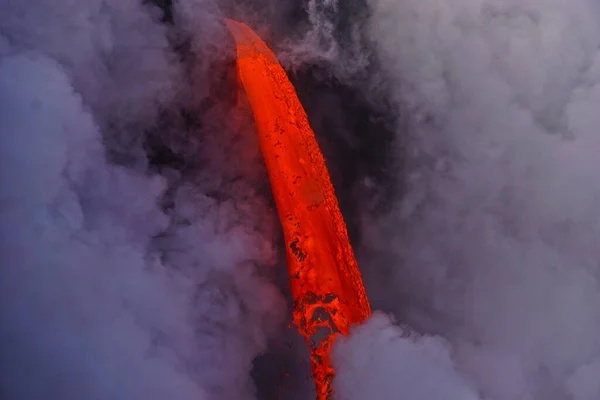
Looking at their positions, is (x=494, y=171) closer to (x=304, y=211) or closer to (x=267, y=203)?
(x=304, y=211)

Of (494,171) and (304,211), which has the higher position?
(494,171)

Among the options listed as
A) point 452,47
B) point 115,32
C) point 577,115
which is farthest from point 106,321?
point 577,115

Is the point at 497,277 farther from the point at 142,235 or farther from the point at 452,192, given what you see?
the point at 142,235

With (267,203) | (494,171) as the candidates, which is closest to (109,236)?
(267,203)

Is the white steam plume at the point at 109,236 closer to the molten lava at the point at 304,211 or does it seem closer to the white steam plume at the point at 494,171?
the molten lava at the point at 304,211

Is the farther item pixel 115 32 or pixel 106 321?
pixel 115 32
